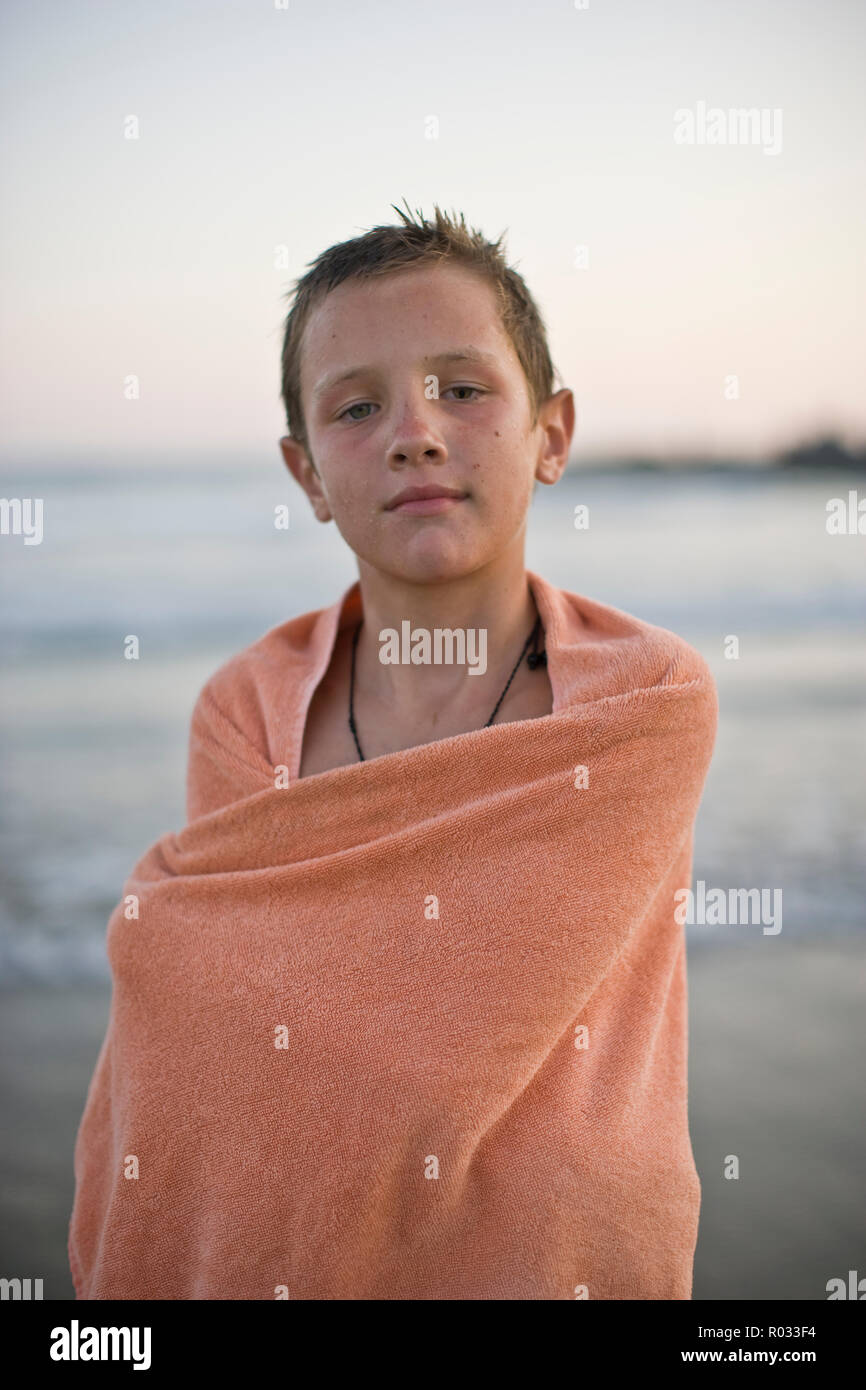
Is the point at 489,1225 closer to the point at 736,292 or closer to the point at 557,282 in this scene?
the point at 557,282

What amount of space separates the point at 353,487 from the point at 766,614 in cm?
352

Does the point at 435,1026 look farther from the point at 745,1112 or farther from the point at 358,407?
the point at 745,1112

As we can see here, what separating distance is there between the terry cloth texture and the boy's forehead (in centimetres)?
40

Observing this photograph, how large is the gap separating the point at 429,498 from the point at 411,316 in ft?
0.72

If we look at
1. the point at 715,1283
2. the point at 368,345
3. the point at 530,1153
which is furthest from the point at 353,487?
the point at 715,1283

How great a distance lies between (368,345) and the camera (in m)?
1.29

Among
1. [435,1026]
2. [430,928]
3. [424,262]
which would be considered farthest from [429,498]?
[435,1026]

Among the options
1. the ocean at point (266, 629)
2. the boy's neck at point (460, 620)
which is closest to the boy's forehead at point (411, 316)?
the boy's neck at point (460, 620)

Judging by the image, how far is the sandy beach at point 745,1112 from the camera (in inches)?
A: 78.5

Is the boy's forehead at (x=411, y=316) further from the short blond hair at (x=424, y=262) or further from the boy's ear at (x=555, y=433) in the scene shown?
the boy's ear at (x=555, y=433)

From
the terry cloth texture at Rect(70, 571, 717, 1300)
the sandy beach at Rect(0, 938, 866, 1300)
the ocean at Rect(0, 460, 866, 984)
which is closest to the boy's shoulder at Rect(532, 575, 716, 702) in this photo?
the terry cloth texture at Rect(70, 571, 717, 1300)

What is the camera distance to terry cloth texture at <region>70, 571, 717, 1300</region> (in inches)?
46.3

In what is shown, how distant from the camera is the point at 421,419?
49.6 inches

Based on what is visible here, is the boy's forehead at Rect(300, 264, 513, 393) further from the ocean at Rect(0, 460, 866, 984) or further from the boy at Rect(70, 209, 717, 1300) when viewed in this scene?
the ocean at Rect(0, 460, 866, 984)
